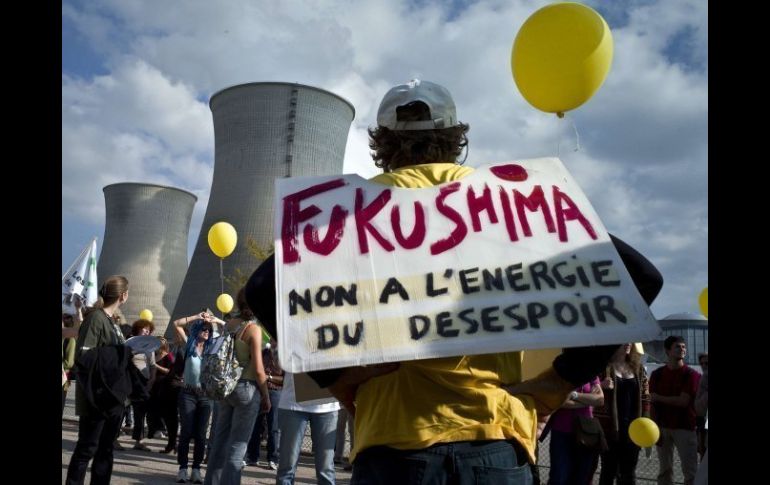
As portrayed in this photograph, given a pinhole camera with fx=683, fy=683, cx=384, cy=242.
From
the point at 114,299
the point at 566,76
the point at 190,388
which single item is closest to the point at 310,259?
the point at 566,76

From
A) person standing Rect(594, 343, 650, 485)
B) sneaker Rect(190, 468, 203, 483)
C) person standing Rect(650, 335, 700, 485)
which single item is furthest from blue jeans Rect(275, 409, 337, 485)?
person standing Rect(650, 335, 700, 485)

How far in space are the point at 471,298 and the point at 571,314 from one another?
0.15 metres

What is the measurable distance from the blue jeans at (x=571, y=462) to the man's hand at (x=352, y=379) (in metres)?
2.50

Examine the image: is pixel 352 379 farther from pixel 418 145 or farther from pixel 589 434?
pixel 589 434

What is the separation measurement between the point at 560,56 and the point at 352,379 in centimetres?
189

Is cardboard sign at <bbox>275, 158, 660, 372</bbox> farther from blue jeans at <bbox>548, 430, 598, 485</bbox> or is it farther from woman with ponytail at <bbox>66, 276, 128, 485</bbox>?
blue jeans at <bbox>548, 430, 598, 485</bbox>

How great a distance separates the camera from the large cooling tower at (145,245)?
2425 centimetres

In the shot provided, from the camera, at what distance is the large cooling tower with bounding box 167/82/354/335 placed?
19.3 meters

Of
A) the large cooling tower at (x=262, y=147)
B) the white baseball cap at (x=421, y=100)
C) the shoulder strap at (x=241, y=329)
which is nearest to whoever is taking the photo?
the white baseball cap at (x=421, y=100)

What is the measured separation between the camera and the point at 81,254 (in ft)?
29.0

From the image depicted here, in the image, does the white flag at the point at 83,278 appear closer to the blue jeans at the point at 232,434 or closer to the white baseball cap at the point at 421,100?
the blue jeans at the point at 232,434

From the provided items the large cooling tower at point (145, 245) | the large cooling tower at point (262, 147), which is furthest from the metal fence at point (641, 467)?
the large cooling tower at point (145, 245)

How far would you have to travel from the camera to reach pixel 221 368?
3.49m
